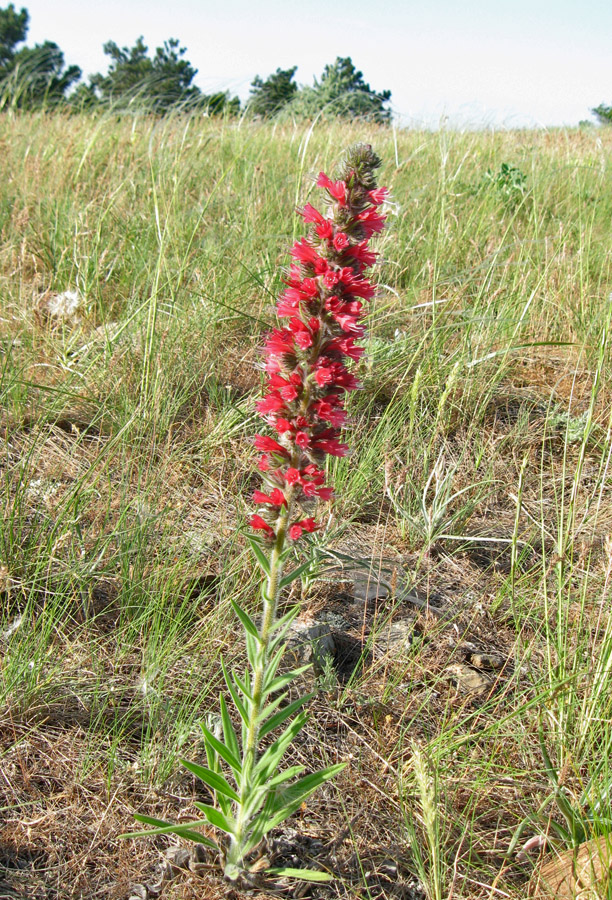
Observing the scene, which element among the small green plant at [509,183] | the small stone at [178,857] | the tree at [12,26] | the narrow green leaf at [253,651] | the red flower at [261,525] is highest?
the tree at [12,26]

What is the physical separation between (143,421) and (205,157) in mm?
3355

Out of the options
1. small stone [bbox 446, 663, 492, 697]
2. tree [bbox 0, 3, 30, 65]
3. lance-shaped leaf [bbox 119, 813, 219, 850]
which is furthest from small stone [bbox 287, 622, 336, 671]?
tree [bbox 0, 3, 30, 65]

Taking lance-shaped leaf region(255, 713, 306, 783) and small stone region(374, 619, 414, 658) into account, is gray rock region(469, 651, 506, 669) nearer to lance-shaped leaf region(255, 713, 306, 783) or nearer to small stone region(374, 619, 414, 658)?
small stone region(374, 619, 414, 658)

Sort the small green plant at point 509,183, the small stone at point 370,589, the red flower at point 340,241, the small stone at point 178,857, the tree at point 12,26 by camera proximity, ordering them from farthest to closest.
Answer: the tree at point 12,26
the small green plant at point 509,183
the small stone at point 370,589
the small stone at point 178,857
the red flower at point 340,241

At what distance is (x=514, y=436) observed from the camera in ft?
9.98

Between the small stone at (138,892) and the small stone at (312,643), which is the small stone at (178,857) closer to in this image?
the small stone at (138,892)

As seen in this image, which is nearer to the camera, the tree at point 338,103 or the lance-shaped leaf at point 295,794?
the lance-shaped leaf at point 295,794

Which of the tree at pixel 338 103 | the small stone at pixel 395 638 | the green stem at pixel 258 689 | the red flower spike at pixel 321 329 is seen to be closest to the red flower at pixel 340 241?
the red flower spike at pixel 321 329

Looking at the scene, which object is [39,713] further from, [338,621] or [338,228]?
[338,228]

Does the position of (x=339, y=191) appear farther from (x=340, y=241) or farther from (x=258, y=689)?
(x=258, y=689)

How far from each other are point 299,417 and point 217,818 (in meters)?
0.95

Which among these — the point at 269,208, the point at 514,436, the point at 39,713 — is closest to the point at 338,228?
the point at 39,713

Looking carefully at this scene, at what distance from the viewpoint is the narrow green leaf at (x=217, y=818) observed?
1.54m

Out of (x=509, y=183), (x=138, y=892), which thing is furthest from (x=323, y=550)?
(x=509, y=183)
